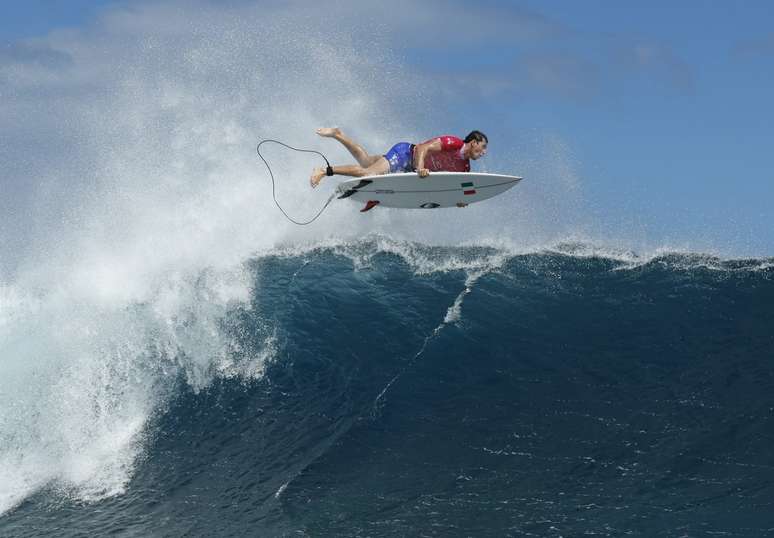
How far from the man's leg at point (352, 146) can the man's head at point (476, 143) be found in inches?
56.4

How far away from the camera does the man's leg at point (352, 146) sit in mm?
10539

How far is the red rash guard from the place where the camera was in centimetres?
1115

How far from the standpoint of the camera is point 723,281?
13969mm

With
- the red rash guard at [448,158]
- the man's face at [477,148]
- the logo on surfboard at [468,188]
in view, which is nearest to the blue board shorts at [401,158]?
the red rash guard at [448,158]

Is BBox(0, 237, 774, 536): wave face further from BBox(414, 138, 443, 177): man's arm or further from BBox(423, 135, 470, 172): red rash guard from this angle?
BBox(414, 138, 443, 177): man's arm

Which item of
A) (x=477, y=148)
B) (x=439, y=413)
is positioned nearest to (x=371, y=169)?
(x=477, y=148)

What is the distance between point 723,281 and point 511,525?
313 inches

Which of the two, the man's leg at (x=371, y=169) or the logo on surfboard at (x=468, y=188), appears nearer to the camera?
the man's leg at (x=371, y=169)

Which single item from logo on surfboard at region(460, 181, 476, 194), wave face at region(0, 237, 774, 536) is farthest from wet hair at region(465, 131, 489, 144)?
wave face at region(0, 237, 774, 536)

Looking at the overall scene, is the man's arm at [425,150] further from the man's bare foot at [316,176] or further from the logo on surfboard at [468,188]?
the man's bare foot at [316,176]

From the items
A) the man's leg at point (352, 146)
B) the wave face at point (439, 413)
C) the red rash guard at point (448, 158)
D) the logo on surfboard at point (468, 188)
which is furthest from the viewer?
the logo on surfboard at point (468, 188)

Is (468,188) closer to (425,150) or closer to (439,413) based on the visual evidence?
(425,150)

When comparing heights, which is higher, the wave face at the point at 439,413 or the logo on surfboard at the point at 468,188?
the logo on surfboard at the point at 468,188

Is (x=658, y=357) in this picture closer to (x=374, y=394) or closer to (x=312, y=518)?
(x=374, y=394)
